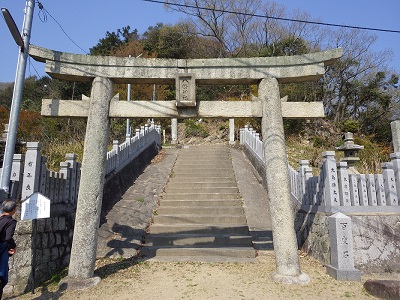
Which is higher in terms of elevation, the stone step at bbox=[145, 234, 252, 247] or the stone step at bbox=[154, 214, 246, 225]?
the stone step at bbox=[154, 214, 246, 225]

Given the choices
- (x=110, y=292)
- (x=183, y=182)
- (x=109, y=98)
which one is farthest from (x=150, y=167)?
(x=110, y=292)

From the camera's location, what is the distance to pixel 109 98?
5.74m

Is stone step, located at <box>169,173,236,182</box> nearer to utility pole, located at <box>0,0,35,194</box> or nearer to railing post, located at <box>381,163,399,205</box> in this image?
railing post, located at <box>381,163,399,205</box>

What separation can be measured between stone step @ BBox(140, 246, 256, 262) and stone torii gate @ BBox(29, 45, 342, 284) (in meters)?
1.42

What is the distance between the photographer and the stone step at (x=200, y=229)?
7578mm

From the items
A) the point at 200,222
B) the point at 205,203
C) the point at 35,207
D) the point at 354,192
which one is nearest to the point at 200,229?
the point at 200,222

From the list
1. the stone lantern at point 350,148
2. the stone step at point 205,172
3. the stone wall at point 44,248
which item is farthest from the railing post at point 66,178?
the stone lantern at point 350,148

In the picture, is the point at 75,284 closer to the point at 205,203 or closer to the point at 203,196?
the point at 205,203

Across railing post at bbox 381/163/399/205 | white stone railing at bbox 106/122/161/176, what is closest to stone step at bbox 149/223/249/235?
white stone railing at bbox 106/122/161/176

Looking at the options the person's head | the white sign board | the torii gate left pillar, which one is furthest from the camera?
the torii gate left pillar

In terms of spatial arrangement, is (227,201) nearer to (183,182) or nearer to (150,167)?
(183,182)

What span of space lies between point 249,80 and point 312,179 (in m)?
2.94

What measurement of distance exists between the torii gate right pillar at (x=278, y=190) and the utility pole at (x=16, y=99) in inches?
184

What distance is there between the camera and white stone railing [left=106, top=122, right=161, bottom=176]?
9.62 meters
